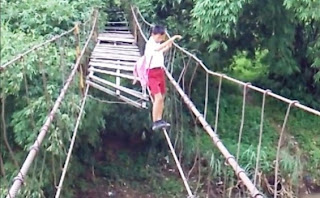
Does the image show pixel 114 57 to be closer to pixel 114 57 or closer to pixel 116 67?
pixel 114 57

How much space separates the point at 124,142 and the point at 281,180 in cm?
147

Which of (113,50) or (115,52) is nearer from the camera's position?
(115,52)

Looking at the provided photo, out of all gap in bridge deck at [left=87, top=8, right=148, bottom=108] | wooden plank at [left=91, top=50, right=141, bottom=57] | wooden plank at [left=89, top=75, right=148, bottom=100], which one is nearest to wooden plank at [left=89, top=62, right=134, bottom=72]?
gap in bridge deck at [left=87, top=8, right=148, bottom=108]

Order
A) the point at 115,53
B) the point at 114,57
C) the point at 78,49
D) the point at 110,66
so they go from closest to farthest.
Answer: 1. the point at 78,49
2. the point at 110,66
3. the point at 114,57
4. the point at 115,53

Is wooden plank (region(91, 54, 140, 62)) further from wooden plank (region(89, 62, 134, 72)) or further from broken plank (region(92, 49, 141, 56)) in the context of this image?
wooden plank (region(89, 62, 134, 72))

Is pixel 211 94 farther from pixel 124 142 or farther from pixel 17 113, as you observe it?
pixel 17 113

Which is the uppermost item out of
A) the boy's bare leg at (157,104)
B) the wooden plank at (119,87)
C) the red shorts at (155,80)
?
the red shorts at (155,80)

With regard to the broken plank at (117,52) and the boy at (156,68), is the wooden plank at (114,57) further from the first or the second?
the boy at (156,68)

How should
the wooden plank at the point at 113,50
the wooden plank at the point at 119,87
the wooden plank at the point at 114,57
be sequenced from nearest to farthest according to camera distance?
the wooden plank at the point at 119,87 < the wooden plank at the point at 114,57 < the wooden plank at the point at 113,50

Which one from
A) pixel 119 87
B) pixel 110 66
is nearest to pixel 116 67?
pixel 110 66

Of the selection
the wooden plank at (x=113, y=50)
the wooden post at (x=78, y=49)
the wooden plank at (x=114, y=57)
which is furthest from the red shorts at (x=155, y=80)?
the wooden plank at (x=113, y=50)

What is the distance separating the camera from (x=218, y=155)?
214 inches

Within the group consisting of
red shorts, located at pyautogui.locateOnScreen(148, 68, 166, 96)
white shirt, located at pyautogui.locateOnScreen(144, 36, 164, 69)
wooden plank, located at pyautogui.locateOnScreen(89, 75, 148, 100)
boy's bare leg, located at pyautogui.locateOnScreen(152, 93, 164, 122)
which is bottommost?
wooden plank, located at pyautogui.locateOnScreen(89, 75, 148, 100)

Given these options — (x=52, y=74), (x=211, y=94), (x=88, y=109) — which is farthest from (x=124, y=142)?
(x=52, y=74)
